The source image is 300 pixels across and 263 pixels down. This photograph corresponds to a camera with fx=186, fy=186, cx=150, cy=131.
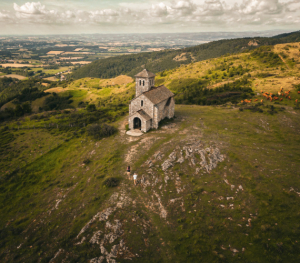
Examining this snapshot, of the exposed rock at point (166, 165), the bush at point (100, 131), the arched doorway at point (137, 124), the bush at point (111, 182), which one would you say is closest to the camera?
the bush at point (111, 182)

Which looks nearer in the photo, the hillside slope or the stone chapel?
the hillside slope

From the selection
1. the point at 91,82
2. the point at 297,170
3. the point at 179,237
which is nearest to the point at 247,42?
the point at 91,82

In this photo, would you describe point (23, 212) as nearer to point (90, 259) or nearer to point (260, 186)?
point (90, 259)

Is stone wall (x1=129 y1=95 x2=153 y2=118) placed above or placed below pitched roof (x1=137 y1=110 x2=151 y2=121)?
above

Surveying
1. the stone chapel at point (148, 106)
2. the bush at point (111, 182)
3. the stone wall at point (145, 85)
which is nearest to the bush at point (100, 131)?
the stone chapel at point (148, 106)

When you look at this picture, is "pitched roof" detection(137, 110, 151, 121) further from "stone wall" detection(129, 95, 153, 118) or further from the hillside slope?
the hillside slope

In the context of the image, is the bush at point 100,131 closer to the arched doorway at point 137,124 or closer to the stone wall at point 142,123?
the stone wall at point 142,123

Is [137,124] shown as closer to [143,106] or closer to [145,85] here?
[143,106]

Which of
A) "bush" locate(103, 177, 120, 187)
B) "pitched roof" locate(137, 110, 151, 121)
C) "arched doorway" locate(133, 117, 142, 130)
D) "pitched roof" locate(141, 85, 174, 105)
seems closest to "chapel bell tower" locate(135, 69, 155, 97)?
"pitched roof" locate(141, 85, 174, 105)
